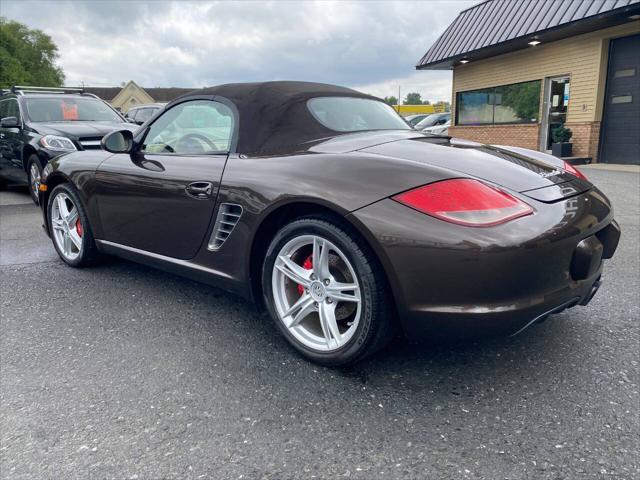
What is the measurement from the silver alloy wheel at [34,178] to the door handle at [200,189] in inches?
208

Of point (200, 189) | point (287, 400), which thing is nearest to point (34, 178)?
point (200, 189)

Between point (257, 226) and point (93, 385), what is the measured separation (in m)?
1.03

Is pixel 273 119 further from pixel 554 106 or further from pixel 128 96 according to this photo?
pixel 128 96

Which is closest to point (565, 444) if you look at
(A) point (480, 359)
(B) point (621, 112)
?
(A) point (480, 359)

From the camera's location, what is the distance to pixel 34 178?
7094 mm

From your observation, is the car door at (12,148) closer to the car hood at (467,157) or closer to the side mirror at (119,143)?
the side mirror at (119,143)

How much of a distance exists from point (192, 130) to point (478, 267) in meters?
2.02

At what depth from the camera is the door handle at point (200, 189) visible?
2650 mm

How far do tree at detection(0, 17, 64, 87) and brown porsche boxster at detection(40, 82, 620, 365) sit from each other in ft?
169

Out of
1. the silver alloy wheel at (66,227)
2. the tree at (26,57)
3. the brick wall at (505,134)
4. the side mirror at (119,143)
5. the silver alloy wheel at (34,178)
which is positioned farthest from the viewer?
the tree at (26,57)

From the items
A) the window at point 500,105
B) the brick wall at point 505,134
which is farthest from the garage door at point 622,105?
the window at point 500,105

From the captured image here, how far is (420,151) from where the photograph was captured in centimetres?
236

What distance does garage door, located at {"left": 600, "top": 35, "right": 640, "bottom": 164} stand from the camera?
40.0ft

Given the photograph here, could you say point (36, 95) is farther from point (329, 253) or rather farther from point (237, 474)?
point (237, 474)
